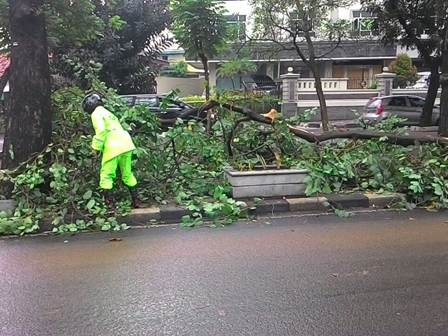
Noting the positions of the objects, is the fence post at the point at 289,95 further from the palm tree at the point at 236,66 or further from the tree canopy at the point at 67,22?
the tree canopy at the point at 67,22

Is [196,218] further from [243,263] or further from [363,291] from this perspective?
[363,291]

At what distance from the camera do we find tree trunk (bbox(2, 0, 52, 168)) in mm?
6434

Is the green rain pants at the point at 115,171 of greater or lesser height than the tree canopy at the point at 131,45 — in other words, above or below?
below

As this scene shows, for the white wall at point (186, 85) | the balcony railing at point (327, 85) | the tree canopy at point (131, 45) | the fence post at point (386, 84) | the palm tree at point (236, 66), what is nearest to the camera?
the tree canopy at point (131, 45)

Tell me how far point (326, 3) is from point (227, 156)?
35.7 feet

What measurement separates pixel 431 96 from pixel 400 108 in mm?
1629

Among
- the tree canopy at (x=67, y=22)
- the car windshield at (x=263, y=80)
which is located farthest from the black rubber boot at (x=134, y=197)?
the car windshield at (x=263, y=80)

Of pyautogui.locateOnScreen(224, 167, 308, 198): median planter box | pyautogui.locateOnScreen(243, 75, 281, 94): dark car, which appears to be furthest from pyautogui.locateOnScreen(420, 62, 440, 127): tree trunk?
pyautogui.locateOnScreen(224, 167, 308, 198): median planter box

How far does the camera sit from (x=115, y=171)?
238 inches

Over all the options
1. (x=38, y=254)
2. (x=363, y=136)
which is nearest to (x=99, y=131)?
(x=38, y=254)

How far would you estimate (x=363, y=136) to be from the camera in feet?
26.2

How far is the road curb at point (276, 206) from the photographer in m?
6.23

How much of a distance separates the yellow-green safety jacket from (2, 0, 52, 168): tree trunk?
3.65 feet

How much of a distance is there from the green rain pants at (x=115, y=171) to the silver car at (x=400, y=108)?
1474cm
